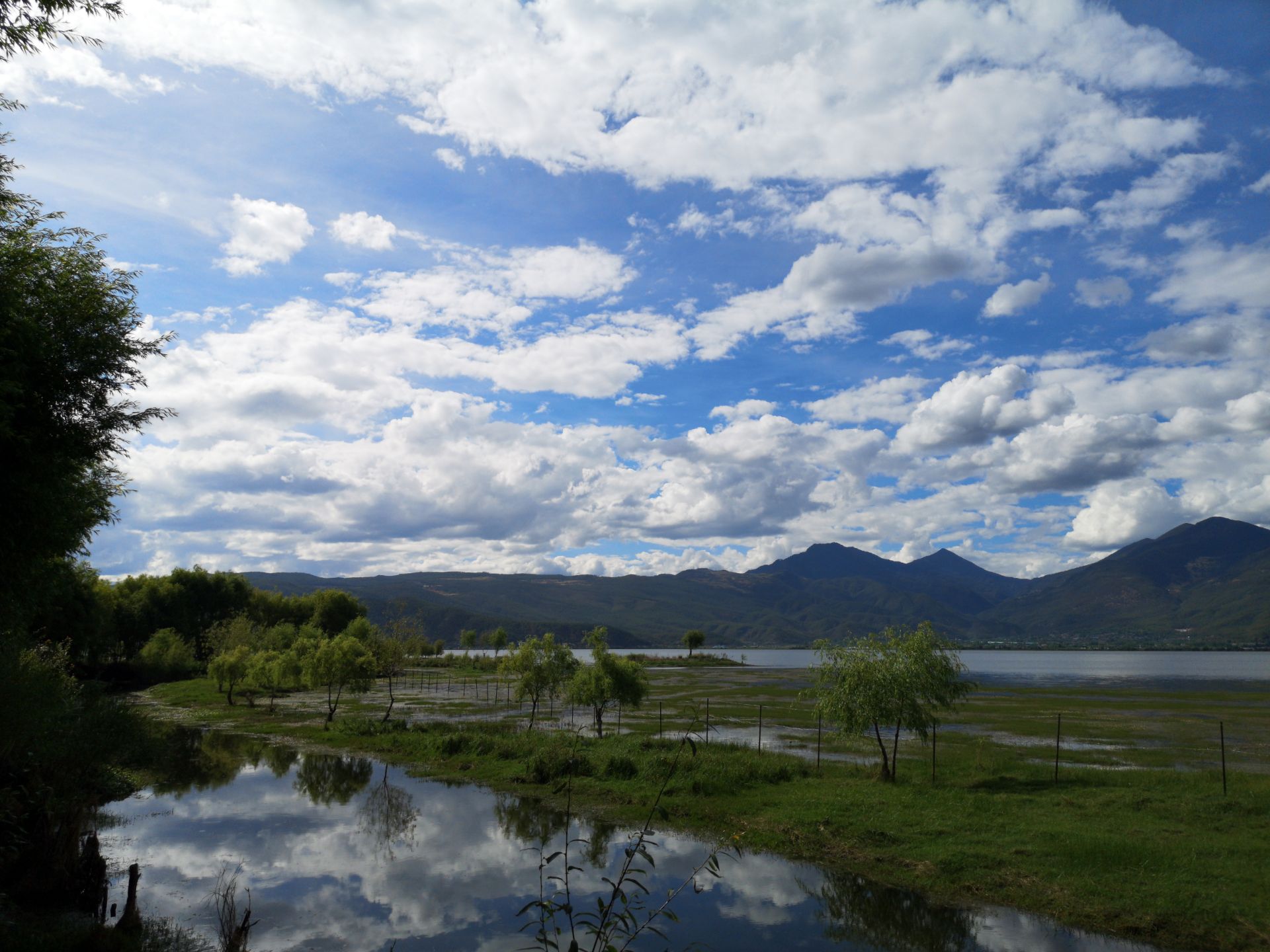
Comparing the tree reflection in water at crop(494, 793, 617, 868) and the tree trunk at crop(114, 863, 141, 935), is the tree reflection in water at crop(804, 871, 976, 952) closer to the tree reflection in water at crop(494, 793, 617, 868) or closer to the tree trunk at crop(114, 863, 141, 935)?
the tree reflection in water at crop(494, 793, 617, 868)

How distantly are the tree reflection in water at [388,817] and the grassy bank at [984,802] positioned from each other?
4412mm

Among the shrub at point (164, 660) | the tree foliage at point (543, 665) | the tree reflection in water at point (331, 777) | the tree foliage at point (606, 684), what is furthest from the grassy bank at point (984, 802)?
the shrub at point (164, 660)

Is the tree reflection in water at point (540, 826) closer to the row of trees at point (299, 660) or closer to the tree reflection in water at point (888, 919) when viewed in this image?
the tree reflection in water at point (888, 919)

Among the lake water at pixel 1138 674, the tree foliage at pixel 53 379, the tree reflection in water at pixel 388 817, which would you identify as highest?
the tree foliage at pixel 53 379

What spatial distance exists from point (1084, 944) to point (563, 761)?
23.4 meters

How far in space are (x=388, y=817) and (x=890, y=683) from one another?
68.4ft

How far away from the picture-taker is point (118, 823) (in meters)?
28.3

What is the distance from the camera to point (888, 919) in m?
18.5

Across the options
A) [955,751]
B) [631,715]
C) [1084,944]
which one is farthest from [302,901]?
[631,715]

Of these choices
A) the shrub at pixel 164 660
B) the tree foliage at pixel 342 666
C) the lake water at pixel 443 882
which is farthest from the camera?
the shrub at pixel 164 660

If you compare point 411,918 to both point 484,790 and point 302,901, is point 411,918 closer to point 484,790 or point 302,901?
point 302,901

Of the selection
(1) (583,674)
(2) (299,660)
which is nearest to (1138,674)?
(1) (583,674)

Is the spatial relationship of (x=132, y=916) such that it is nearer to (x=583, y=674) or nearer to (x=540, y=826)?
(x=540, y=826)

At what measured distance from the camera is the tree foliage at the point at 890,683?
29.2 metres
